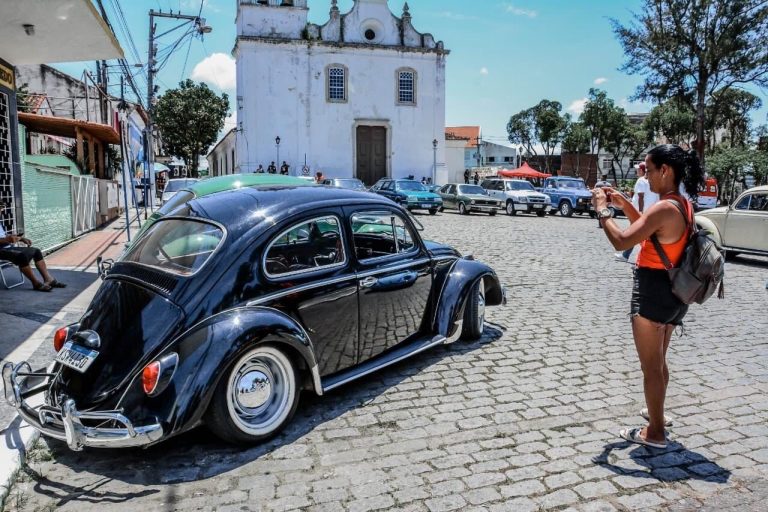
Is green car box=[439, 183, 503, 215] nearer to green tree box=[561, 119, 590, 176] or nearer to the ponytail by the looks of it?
the ponytail

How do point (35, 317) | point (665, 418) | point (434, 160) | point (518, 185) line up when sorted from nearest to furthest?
point (665, 418)
point (35, 317)
point (518, 185)
point (434, 160)

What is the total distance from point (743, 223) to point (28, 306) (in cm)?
1249

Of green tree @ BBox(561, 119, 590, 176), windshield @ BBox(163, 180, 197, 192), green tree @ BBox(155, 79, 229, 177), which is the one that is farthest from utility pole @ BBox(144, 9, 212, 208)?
green tree @ BBox(561, 119, 590, 176)

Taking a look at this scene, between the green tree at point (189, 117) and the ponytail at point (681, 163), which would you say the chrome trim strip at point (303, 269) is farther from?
the green tree at point (189, 117)

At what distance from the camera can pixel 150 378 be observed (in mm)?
3119

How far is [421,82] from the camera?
3738 centimetres

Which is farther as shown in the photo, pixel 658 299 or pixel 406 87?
pixel 406 87

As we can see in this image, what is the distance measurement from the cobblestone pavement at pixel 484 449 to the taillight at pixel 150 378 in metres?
0.53

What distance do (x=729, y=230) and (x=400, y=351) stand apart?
10050mm

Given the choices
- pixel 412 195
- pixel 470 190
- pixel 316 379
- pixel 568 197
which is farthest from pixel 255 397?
pixel 568 197

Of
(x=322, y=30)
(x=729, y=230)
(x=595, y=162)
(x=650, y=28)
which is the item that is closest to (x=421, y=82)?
(x=322, y=30)

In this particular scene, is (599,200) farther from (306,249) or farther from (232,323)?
(232,323)

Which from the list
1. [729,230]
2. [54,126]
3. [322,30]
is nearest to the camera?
[729,230]

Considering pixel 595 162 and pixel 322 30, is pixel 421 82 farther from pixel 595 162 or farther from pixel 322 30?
pixel 595 162
